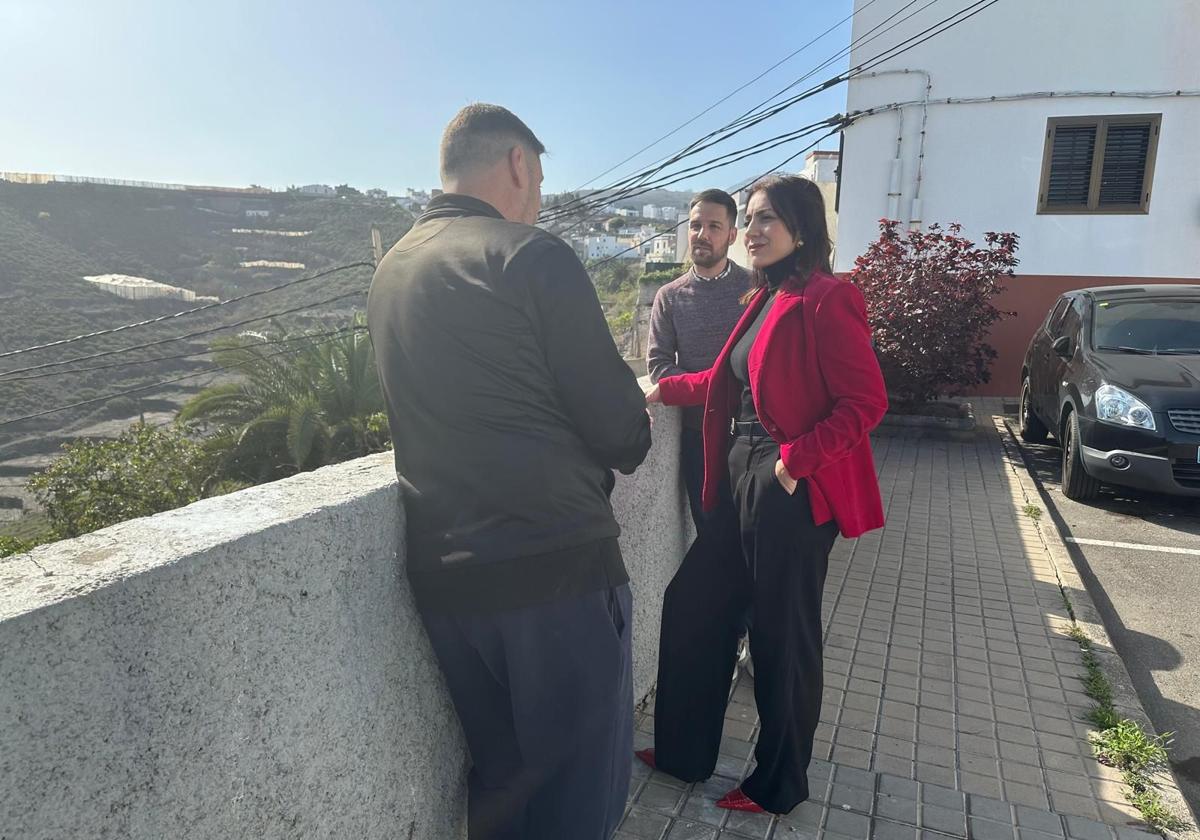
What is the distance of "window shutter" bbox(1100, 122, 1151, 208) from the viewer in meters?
11.5

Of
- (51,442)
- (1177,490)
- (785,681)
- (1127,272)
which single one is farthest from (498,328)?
(51,442)

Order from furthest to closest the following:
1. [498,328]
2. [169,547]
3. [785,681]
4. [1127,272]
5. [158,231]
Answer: [158,231] → [1127,272] → [785,681] → [498,328] → [169,547]

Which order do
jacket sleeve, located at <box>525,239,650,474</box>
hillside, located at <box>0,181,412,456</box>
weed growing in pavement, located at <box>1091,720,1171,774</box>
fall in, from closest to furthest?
jacket sleeve, located at <box>525,239,650,474</box>
weed growing in pavement, located at <box>1091,720,1171,774</box>
hillside, located at <box>0,181,412,456</box>

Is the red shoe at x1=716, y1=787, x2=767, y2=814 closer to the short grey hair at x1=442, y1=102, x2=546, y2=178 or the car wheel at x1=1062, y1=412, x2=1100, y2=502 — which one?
the short grey hair at x1=442, y1=102, x2=546, y2=178

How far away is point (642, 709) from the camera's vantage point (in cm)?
324

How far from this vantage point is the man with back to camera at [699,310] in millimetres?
3371

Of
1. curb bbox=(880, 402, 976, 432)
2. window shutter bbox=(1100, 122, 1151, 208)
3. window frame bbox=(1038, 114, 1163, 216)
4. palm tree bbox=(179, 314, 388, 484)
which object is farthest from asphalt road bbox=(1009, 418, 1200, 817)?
palm tree bbox=(179, 314, 388, 484)

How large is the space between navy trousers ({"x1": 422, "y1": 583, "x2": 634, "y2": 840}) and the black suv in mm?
6033

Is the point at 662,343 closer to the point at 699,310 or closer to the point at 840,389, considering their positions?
the point at 699,310

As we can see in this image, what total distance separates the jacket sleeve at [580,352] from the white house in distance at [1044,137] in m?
11.7

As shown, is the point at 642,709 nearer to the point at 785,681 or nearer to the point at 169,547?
the point at 785,681

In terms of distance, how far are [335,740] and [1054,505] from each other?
7022mm

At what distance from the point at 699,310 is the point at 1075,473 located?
16.9 ft

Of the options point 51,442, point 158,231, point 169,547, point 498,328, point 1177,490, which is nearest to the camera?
point 169,547
